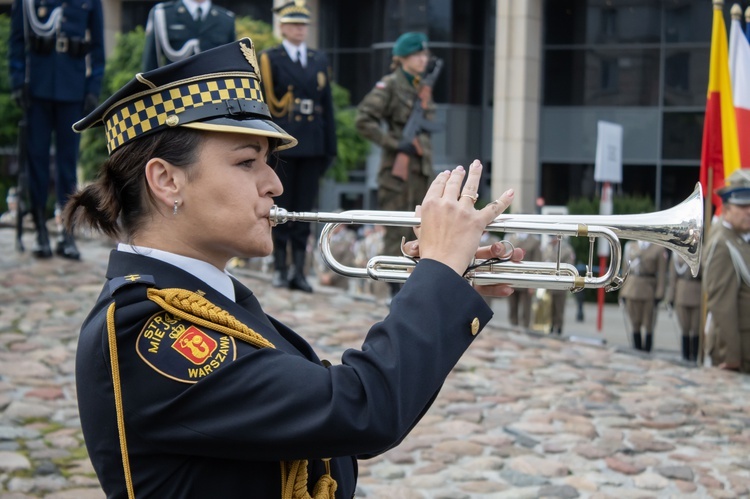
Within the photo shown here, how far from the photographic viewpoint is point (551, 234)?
2.56 metres

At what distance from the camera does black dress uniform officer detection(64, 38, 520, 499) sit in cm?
179

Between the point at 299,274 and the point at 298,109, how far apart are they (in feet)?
4.88

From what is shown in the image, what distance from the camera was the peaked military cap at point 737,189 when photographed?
30.7 feet

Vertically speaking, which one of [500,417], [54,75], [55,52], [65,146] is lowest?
[500,417]

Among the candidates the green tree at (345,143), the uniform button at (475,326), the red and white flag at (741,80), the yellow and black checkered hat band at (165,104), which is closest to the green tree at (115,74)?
the green tree at (345,143)

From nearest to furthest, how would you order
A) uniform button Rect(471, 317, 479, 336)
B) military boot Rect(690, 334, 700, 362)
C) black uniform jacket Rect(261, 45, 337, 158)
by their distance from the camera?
1. uniform button Rect(471, 317, 479, 336)
2. black uniform jacket Rect(261, 45, 337, 158)
3. military boot Rect(690, 334, 700, 362)

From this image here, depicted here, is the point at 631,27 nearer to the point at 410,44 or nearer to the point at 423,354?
the point at 410,44

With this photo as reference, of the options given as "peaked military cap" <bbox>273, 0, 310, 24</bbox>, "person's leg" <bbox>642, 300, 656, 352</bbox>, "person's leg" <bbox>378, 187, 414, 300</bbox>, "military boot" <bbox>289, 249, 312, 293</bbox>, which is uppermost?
"peaked military cap" <bbox>273, 0, 310, 24</bbox>

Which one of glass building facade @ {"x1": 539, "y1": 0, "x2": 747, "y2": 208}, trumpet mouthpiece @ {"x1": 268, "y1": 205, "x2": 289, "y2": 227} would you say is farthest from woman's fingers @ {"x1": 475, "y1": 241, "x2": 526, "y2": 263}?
glass building facade @ {"x1": 539, "y1": 0, "x2": 747, "y2": 208}

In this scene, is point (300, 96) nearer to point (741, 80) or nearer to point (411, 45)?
point (411, 45)

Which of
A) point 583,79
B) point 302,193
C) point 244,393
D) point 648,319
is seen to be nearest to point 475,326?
point 244,393

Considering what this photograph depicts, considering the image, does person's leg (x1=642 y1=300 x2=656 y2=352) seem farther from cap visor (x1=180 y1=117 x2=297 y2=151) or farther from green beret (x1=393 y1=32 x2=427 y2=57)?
cap visor (x1=180 y1=117 x2=297 y2=151)

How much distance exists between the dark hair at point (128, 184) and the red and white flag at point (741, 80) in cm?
864

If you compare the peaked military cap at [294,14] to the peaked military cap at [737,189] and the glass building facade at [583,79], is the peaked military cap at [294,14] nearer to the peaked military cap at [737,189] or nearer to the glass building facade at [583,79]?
the peaked military cap at [737,189]
